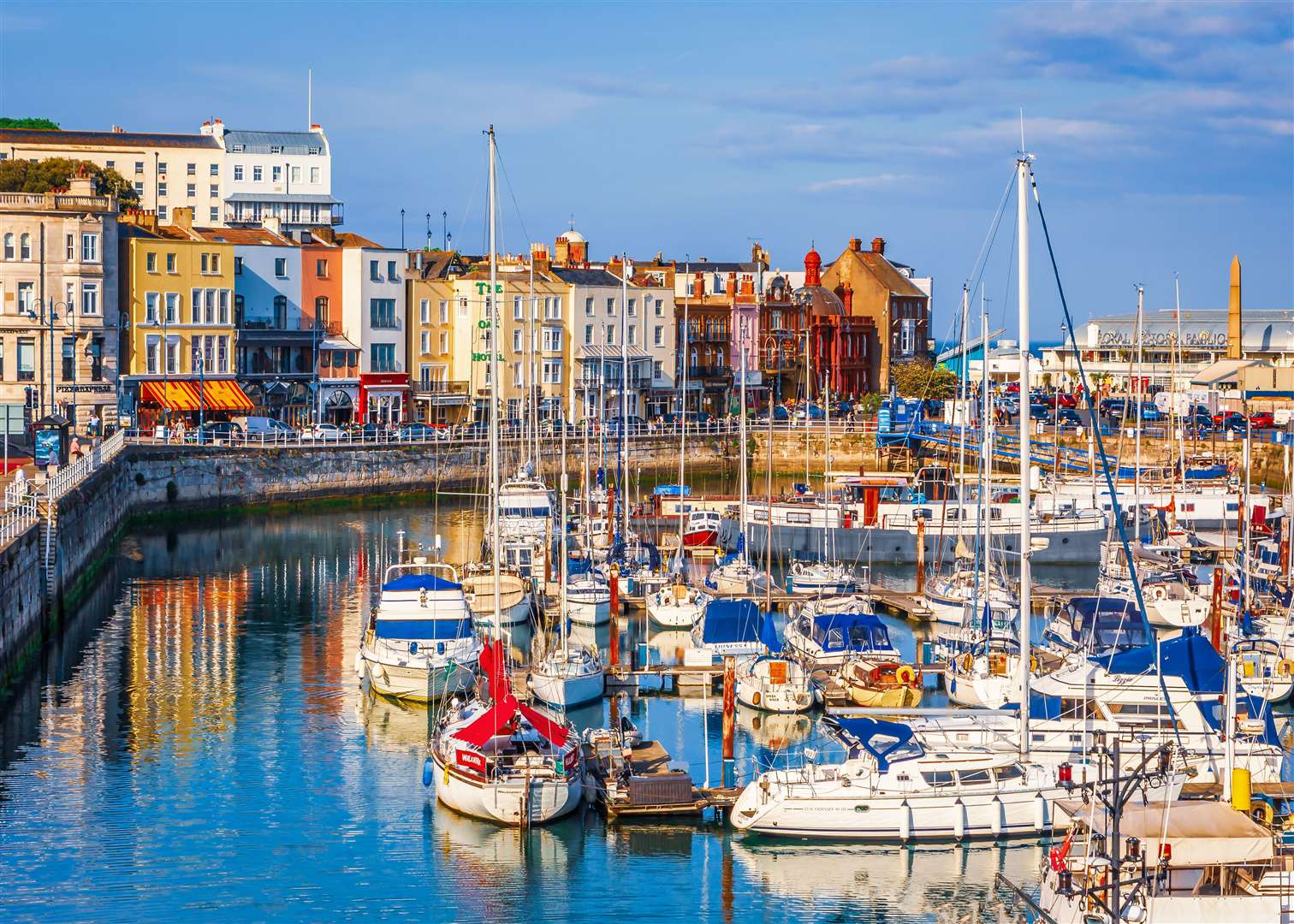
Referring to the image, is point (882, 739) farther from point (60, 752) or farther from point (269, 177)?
point (269, 177)

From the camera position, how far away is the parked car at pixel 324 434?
90000 mm

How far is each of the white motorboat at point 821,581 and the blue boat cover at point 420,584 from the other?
13.1 metres

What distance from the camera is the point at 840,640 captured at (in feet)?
152

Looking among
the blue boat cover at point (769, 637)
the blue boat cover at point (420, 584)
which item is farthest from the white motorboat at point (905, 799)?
the blue boat cover at point (420, 584)

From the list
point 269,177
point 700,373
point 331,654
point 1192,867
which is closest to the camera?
point 1192,867

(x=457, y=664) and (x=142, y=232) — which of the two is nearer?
(x=457, y=664)

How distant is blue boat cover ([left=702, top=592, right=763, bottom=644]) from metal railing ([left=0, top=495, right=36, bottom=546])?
60.1 feet

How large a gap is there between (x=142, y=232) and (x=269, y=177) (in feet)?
142

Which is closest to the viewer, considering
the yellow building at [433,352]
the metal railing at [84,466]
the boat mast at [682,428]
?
the metal railing at [84,466]

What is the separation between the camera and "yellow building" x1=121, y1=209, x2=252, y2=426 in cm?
9194

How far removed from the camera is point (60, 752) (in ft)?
132

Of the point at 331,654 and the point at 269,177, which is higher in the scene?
the point at 269,177

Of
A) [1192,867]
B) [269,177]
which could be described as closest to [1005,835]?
[1192,867]

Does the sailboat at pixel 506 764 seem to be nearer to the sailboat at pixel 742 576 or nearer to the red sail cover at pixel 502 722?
the red sail cover at pixel 502 722
